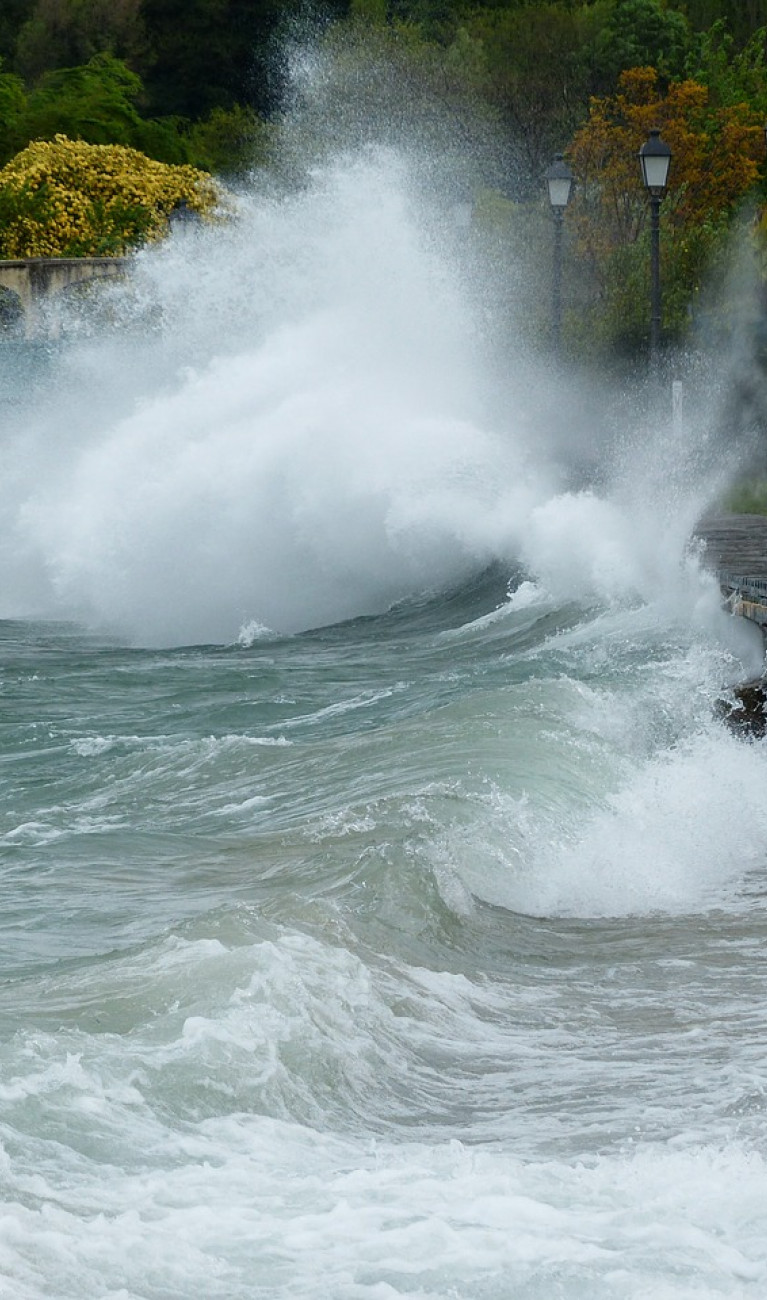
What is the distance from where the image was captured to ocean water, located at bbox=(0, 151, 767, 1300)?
15.1ft

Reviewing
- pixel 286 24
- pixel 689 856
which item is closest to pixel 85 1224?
pixel 689 856

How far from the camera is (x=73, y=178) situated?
3916 centimetres

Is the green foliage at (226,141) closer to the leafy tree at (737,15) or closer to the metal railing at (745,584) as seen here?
the leafy tree at (737,15)

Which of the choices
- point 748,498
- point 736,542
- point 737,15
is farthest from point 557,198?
point 737,15

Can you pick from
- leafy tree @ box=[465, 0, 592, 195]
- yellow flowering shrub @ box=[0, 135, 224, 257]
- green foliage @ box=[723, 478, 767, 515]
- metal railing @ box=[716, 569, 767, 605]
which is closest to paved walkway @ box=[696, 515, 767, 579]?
metal railing @ box=[716, 569, 767, 605]

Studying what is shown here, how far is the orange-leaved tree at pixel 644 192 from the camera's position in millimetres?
26125

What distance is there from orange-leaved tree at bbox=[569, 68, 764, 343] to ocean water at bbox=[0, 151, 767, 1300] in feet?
17.1

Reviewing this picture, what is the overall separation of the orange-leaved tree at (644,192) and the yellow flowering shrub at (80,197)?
7941 mm

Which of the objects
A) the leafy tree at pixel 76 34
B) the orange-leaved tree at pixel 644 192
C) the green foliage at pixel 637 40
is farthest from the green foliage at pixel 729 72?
the leafy tree at pixel 76 34

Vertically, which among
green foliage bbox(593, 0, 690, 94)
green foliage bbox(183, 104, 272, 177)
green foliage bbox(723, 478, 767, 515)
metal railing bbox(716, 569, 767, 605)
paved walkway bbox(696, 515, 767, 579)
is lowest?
metal railing bbox(716, 569, 767, 605)

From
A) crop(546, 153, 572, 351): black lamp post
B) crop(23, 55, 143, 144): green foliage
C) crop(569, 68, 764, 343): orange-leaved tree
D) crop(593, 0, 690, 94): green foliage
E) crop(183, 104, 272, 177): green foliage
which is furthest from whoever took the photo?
crop(183, 104, 272, 177): green foliage

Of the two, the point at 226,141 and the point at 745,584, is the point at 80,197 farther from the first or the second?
the point at 745,584

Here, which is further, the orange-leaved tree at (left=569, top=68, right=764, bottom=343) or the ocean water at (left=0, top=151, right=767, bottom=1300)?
the orange-leaved tree at (left=569, top=68, right=764, bottom=343)

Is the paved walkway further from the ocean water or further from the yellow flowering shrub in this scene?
the yellow flowering shrub
